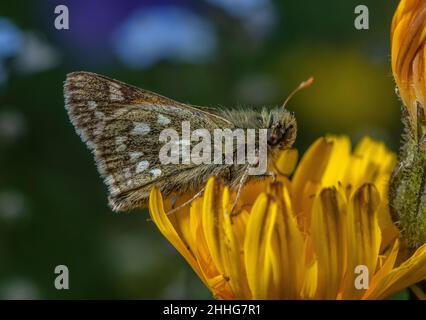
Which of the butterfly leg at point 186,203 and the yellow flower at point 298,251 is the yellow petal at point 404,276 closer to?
the yellow flower at point 298,251

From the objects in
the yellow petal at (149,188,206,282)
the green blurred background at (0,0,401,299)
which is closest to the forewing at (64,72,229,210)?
the yellow petal at (149,188,206,282)

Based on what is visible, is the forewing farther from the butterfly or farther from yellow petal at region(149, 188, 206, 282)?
yellow petal at region(149, 188, 206, 282)

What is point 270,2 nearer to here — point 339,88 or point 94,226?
point 339,88

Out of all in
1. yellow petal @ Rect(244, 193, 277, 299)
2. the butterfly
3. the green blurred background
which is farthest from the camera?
the green blurred background

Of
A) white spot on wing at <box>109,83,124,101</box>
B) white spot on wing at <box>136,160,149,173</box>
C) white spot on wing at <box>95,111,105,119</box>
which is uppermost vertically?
white spot on wing at <box>109,83,124,101</box>

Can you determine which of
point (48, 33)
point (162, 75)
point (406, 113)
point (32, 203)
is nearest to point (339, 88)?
point (162, 75)

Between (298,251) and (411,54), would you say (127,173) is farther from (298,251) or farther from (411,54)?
(411,54)
